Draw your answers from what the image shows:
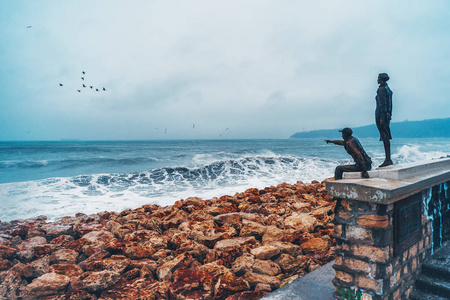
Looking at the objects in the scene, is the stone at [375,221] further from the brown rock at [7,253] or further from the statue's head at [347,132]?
the brown rock at [7,253]

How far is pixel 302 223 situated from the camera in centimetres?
590

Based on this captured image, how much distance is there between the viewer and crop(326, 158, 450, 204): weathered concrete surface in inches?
88.7

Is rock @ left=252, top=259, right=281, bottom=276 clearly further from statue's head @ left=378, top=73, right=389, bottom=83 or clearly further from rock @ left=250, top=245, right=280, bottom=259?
statue's head @ left=378, top=73, right=389, bottom=83

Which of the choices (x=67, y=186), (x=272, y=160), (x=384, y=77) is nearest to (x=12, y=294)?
(x=384, y=77)

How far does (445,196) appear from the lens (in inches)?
140

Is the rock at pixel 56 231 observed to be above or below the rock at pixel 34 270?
below

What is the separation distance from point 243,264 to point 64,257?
322cm

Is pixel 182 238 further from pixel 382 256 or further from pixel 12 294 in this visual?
pixel 382 256

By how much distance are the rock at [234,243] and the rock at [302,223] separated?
48.7 inches

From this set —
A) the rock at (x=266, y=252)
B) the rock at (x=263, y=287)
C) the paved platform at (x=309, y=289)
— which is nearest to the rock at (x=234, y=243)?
the rock at (x=266, y=252)

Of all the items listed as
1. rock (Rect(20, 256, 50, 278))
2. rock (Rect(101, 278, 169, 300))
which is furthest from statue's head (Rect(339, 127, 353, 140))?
rock (Rect(20, 256, 50, 278))

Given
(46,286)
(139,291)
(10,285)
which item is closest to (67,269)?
(46,286)

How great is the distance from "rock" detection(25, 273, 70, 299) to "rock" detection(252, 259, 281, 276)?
108 inches

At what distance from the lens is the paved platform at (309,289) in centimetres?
305
